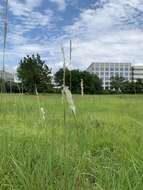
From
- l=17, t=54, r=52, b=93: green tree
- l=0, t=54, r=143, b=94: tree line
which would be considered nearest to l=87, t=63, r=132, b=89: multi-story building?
l=0, t=54, r=143, b=94: tree line

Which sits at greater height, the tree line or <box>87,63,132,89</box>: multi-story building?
<box>87,63,132,89</box>: multi-story building

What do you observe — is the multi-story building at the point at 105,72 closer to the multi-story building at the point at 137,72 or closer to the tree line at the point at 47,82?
the tree line at the point at 47,82

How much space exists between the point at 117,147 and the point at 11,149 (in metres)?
1.11

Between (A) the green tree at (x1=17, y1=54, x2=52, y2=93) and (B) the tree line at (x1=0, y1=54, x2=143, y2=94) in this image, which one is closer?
(B) the tree line at (x1=0, y1=54, x2=143, y2=94)

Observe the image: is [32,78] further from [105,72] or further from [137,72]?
[105,72]

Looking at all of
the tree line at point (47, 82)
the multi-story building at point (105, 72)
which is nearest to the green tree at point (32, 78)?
the tree line at point (47, 82)

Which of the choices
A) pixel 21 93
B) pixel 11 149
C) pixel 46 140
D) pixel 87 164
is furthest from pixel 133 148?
pixel 21 93

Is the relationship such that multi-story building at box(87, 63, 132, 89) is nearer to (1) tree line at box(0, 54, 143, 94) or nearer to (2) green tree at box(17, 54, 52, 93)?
(1) tree line at box(0, 54, 143, 94)

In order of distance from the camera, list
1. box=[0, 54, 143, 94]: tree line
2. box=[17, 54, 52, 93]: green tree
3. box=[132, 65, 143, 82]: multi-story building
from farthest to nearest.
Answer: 1. box=[132, 65, 143, 82]: multi-story building
2. box=[17, 54, 52, 93]: green tree
3. box=[0, 54, 143, 94]: tree line

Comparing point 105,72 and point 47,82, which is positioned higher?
point 105,72

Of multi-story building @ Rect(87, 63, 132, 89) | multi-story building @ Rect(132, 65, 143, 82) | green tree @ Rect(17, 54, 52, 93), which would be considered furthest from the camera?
multi-story building @ Rect(87, 63, 132, 89)

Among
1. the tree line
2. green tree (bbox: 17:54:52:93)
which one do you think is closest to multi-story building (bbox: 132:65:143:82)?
the tree line

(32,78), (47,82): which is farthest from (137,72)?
(32,78)

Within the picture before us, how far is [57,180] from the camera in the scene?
2.23 m
